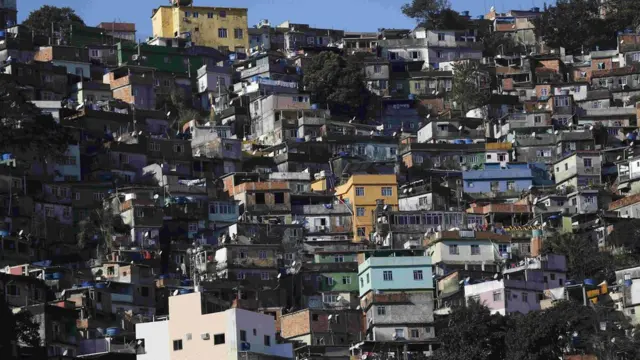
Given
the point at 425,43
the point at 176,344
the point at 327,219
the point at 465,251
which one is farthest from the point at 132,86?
the point at 176,344

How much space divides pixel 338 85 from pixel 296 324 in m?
32.5

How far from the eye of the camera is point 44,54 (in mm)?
91438

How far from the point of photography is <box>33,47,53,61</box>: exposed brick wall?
300ft

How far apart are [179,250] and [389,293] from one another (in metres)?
11.4

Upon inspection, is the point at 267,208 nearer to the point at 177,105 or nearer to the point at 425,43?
the point at 177,105

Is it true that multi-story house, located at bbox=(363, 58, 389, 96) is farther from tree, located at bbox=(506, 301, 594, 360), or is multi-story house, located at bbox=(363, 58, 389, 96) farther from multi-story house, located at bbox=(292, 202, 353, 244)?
tree, located at bbox=(506, 301, 594, 360)

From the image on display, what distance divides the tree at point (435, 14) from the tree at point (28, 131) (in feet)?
117

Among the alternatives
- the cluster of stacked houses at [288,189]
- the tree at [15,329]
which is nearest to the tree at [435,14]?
the cluster of stacked houses at [288,189]

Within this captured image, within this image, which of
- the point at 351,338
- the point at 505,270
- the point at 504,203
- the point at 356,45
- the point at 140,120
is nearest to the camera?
the point at 351,338

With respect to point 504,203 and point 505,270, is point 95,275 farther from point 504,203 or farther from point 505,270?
point 504,203

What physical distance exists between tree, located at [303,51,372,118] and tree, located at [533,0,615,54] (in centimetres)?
1747

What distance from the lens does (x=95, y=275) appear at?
6625 centimetres

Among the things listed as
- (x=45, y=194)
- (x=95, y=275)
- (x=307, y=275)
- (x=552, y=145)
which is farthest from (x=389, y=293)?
(x=552, y=145)

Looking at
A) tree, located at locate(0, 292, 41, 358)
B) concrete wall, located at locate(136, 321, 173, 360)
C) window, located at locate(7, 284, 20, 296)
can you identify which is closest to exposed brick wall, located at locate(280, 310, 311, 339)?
window, located at locate(7, 284, 20, 296)
